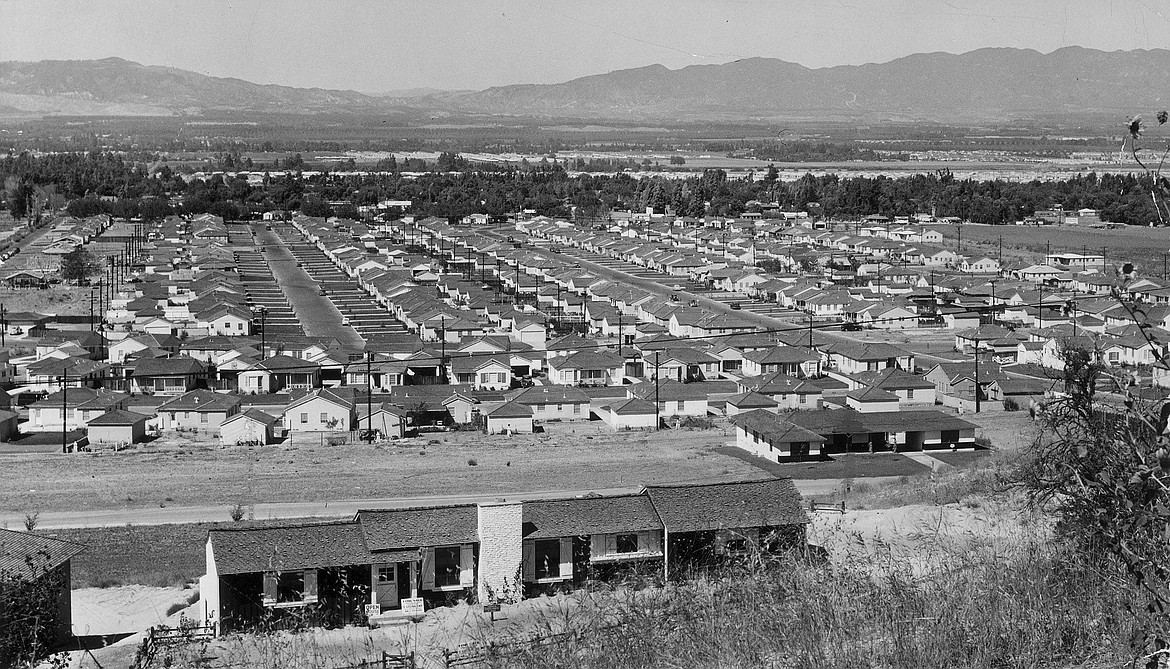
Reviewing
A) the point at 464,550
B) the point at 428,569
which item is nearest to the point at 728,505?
the point at 464,550

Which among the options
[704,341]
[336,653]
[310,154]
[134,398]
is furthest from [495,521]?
[310,154]

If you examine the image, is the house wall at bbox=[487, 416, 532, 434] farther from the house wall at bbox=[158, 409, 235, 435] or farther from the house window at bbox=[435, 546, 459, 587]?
the house window at bbox=[435, 546, 459, 587]

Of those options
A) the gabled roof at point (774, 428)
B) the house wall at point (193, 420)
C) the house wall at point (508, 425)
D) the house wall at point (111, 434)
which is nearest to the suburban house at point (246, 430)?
the house wall at point (193, 420)

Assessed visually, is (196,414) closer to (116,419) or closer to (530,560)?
(116,419)

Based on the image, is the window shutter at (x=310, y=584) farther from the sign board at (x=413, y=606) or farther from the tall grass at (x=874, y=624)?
the tall grass at (x=874, y=624)

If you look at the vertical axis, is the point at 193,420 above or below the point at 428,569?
below

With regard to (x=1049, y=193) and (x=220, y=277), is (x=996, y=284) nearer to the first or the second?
(x=220, y=277)
